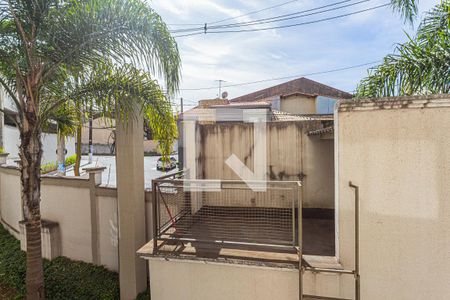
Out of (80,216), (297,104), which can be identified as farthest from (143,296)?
(297,104)

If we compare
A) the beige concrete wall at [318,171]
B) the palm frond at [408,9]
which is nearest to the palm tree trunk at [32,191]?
the beige concrete wall at [318,171]

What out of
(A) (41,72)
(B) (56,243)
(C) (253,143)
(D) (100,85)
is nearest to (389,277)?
(C) (253,143)

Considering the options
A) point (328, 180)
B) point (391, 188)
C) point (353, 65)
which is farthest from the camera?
point (353, 65)

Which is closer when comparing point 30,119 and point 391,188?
point 391,188

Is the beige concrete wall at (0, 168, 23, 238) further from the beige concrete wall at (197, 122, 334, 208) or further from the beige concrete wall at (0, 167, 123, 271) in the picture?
the beige concrete wall at (197, 122, 334, 208)

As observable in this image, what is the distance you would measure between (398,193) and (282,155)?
3.36 meters

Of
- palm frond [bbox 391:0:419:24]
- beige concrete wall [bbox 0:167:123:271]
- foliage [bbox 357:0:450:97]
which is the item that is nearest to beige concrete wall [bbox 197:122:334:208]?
foliage [bbox 357:0:450:97]

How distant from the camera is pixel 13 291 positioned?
5.85m

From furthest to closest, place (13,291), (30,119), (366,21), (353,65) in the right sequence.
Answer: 1. (353,65)
2. (366,21)
3. (13,291)
4. (30,119)

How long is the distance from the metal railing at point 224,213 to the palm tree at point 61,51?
185 cm

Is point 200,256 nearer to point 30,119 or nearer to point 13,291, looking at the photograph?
point 30,119

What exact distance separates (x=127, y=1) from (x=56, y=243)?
20.4ft

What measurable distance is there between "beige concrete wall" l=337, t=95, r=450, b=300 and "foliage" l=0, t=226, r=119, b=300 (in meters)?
5.05

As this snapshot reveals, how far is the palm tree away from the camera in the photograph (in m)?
3.75
